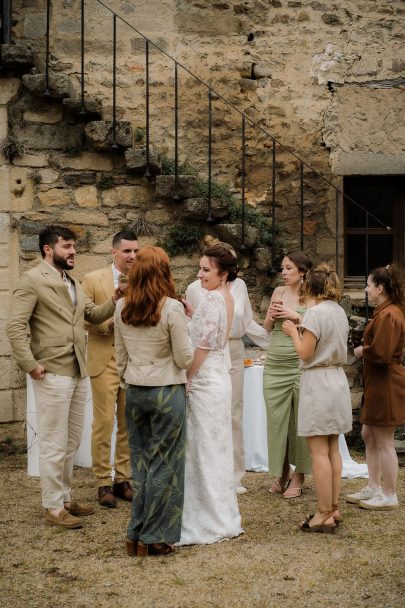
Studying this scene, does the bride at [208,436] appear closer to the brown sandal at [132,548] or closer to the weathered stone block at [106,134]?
the brown sandal at [132,548]

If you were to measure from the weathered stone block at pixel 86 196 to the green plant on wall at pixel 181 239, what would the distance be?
0.72 metres

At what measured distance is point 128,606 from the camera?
12.4ft

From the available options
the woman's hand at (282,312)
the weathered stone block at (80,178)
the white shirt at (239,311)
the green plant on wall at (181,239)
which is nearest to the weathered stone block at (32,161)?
the weathered stone block at (80,178)

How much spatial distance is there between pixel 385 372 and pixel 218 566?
1761 mm

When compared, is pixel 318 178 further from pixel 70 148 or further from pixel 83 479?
pixel 83 479

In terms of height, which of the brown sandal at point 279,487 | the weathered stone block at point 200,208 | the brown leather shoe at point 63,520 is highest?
the weathered stone block at point 200,208

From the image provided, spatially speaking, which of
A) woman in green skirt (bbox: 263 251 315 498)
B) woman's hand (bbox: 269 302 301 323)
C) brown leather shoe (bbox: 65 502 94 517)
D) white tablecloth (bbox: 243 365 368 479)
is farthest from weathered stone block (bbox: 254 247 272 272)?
brown leather shoe (bbox: 65 502 94 517)

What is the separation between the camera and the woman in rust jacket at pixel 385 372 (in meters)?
5.25

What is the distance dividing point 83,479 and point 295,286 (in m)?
2.28

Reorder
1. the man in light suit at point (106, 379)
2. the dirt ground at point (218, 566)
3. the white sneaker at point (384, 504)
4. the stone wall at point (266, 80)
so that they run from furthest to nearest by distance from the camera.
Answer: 1. the stone wall at point (266, 80)
2. the man in light suit at point (106, 379)
3. the white sneaker at point (384, 504)
4. the dirt ground at point (218, 566)

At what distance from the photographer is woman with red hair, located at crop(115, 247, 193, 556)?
4.39m

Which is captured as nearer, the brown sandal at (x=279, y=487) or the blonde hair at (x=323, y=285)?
the blonde hair at (x=323, y=285)

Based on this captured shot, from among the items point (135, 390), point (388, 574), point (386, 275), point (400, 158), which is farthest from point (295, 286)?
point (400, 158)

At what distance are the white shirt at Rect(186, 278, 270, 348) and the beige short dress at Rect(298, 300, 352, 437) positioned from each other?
1.01 metres
